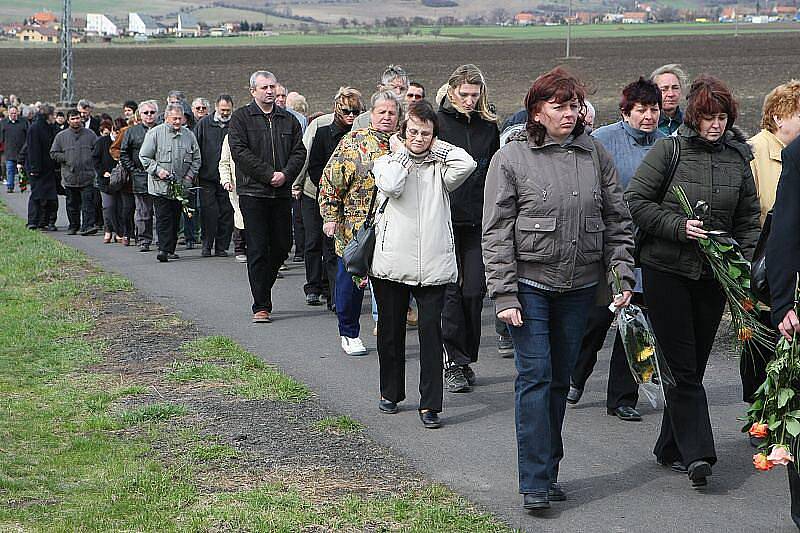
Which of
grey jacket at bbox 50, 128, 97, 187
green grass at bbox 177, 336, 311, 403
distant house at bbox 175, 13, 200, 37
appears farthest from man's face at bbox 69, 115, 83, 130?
distant house at bbox 175, 13, 200, 37

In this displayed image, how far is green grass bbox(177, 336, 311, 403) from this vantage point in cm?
840

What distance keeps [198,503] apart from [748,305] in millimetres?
2991

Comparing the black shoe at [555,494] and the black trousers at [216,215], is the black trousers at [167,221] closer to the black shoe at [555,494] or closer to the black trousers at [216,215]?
the black trousers at [216,215]

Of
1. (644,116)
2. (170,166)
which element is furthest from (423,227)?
(170,166)

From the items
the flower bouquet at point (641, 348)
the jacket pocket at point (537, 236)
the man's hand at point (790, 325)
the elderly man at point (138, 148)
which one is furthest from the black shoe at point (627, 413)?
the elderly man at point (138, 148)

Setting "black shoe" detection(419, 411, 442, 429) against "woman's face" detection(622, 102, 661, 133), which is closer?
"black shoe" detection(419, 411, 442, 429)

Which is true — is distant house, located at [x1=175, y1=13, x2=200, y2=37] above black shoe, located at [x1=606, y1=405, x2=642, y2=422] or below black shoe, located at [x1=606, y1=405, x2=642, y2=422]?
above

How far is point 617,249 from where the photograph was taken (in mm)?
6172

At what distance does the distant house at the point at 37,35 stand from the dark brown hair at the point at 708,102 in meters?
164

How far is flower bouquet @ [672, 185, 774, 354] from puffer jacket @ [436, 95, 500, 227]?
96.9 inches

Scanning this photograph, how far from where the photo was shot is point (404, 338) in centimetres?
790

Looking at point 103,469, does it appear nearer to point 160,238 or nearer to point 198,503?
point 198,503

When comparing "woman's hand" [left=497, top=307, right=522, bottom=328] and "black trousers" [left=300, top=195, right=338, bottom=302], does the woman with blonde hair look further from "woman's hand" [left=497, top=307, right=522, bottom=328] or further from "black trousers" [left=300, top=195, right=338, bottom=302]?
"black trousers" [left=300, top=195, right=338, bottom=302]

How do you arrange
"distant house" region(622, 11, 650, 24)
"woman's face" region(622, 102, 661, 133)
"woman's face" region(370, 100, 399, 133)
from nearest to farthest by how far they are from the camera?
"woman's face" region(622, 102, 661, 133) → "woman's face" region(370, 100, 399, 133) → "distant house" region(622, 11, 650, 24)
